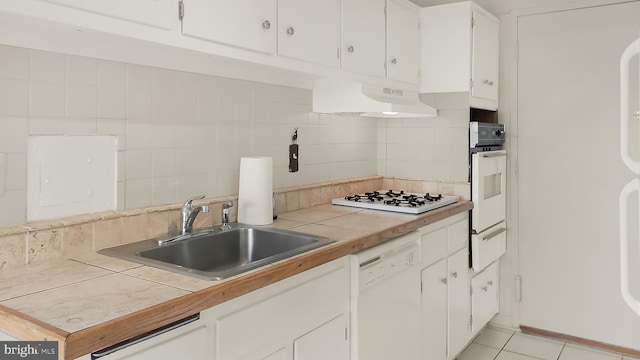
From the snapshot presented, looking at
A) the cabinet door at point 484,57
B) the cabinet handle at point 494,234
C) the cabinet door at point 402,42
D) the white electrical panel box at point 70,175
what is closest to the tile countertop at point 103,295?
the white electrical panel box at point 70,175

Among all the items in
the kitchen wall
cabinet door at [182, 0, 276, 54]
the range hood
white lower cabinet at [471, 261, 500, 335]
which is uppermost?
cabinet door at [182, 0, 276, 54]

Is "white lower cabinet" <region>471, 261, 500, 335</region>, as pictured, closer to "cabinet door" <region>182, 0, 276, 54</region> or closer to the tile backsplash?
the tile backsplash

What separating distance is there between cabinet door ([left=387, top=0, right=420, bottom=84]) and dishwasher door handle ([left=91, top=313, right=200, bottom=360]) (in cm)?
187

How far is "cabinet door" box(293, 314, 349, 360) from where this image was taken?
5.32 ft

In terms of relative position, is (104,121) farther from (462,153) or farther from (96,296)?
(462,153)

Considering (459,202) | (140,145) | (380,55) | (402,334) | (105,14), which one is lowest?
(402,334)

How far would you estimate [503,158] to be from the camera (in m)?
3.34

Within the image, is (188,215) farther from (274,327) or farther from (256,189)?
(274,327)

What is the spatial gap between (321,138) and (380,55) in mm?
576

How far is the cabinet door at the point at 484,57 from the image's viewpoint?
299 cm

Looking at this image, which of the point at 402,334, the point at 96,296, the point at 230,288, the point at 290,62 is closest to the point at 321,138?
the point at 290,62

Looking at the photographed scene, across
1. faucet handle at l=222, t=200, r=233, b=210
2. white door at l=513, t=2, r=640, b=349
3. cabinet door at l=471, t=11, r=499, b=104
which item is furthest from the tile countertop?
white door at l=513, t=2, r=640, b=349

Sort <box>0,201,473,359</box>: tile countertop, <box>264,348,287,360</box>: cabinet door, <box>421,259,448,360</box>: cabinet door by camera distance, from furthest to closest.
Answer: <box>421,259,448,360</box>: cabinet door
<box>264,348,287,360</box>: cabinet door
<box>0,201,473,359</box>: tile countertop

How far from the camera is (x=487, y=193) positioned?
316 centimetres
